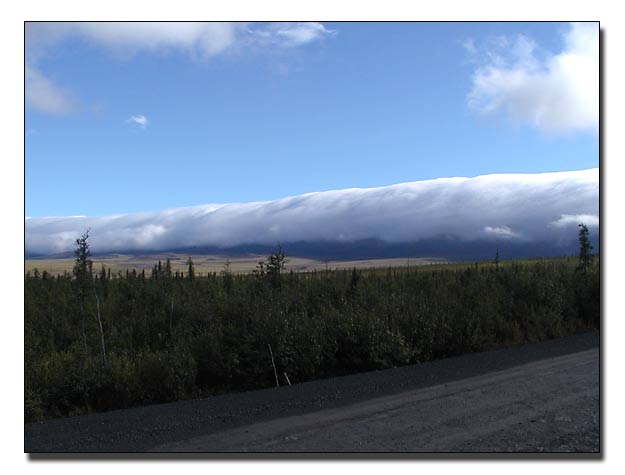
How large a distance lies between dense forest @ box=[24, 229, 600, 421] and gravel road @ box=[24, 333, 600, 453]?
1042mm

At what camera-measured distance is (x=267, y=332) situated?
973 cm

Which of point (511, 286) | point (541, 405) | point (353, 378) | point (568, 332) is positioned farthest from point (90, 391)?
point (511, 286)

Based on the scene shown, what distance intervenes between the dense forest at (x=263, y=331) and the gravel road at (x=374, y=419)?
1042 mm

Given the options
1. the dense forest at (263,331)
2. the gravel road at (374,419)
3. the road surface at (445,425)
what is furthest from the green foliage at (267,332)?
the road surface at (445,425)

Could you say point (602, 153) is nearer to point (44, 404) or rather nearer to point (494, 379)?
point (494, 379)

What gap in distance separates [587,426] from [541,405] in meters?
0.71

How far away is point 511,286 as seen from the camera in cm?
1592

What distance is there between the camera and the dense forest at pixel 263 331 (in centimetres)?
841

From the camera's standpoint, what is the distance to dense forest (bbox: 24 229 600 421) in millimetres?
8414

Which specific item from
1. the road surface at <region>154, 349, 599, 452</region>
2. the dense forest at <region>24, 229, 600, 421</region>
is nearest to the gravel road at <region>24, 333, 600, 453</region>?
the road surface at <region>154, 349, 599, 452</region>

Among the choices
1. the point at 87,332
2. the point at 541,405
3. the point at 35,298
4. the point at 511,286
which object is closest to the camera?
the point at 541,405

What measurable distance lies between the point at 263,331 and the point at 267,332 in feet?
0.25
